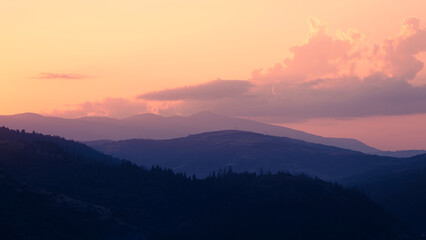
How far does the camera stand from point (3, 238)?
19688 cm
